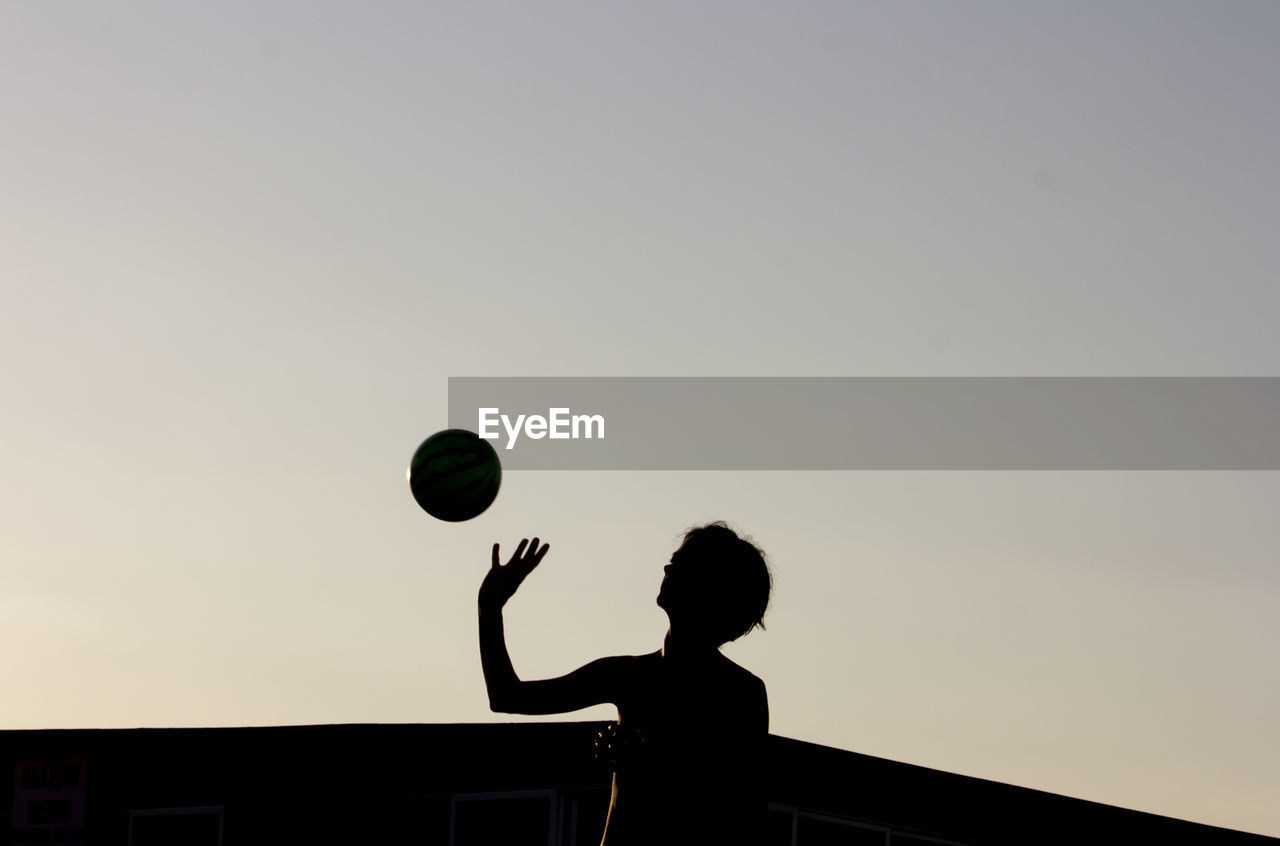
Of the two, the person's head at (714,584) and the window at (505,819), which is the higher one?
the person's head at (714,584)

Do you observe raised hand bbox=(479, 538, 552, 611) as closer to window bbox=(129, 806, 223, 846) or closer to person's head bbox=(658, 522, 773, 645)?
person's head bbox=(658, 522, 773, 645)

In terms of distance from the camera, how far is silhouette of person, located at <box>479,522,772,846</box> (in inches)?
184

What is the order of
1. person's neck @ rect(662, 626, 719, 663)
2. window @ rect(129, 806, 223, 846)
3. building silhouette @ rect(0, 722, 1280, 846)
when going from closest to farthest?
person's neck @ rect(662, 626, 719, 663) < building silhouette @ rect(0, 722, 1280, 846) < window @ rect(129, 806, 223, 846)

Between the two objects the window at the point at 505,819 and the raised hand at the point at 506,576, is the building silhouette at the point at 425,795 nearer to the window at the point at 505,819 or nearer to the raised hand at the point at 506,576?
the window at the point at 505,819

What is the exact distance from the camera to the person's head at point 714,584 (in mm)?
4844

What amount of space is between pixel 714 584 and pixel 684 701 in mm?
339

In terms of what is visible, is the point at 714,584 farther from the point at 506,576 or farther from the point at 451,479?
the point at 451,479

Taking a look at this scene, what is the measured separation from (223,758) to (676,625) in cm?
903

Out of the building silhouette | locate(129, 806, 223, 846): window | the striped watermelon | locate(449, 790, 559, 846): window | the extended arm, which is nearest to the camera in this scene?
the extended arm

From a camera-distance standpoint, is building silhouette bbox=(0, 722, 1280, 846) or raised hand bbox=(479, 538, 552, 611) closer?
raised hand bbox=(479, 538, 552, 611)

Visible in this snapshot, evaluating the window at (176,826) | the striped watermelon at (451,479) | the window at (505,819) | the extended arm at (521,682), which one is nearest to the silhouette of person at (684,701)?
the extended arm at (521,682)

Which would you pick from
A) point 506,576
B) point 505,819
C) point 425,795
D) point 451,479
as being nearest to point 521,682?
point 506,576

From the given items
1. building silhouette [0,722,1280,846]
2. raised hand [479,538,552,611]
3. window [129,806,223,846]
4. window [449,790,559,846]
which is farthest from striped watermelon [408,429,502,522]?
window [449,790,559,846]

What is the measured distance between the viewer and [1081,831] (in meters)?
15.4
